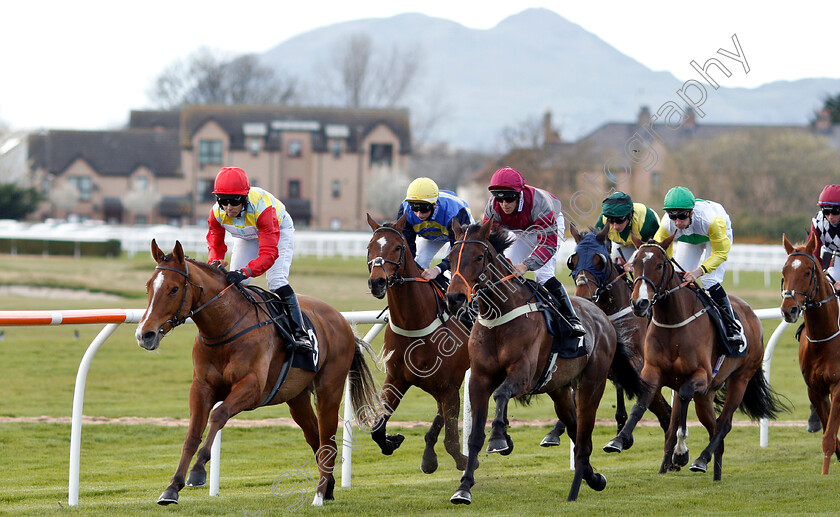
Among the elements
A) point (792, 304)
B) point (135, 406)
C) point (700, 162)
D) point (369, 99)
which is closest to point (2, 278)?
point (135, 406)

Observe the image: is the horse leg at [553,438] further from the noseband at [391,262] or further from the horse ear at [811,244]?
the horse ear at [811,244]

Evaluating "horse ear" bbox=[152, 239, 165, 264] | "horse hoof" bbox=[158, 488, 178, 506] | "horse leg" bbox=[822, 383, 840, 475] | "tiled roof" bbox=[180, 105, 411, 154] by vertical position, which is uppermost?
"tiled roof" bbox=[180, 105, 411, 154]

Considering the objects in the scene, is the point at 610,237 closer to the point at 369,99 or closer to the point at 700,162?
the point at 700,162

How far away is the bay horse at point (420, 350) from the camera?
5898 millimetres

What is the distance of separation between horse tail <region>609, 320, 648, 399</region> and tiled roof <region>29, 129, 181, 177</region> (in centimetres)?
4882

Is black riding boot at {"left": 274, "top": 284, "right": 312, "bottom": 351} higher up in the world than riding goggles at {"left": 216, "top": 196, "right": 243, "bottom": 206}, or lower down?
lower down

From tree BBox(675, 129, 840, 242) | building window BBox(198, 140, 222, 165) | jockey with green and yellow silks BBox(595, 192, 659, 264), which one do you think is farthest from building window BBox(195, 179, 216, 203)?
jockey with green and yellow silks BBox(595, 192, 659, 264)

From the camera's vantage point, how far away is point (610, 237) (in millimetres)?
7551

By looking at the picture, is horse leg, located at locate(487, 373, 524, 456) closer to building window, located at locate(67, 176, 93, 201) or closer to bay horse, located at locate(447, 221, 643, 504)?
bay horse, located at locate(447, 221, 643, 504)

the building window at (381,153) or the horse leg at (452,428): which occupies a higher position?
the building window at (381,153)

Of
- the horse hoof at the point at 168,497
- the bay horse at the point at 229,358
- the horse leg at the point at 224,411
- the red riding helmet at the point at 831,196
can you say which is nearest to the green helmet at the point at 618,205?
the red riding helmet at the point at 831,196

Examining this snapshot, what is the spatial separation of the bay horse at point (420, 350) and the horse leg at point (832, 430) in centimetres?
236

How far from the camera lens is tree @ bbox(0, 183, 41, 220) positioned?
41.4 m

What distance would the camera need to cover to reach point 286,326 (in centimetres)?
530
